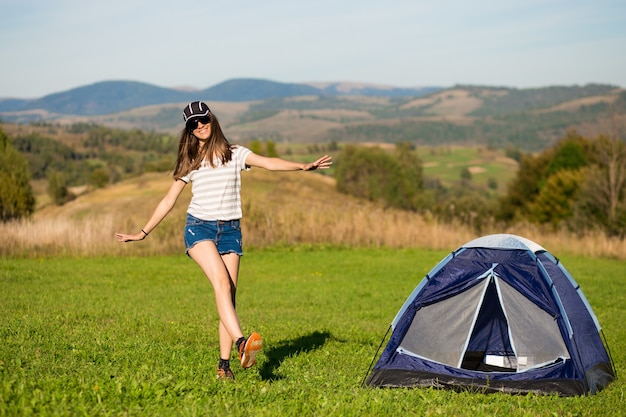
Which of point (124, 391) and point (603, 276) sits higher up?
point (124, 391)

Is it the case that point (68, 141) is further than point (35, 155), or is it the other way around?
point (68, 141)

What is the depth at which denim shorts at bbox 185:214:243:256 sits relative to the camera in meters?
6.82

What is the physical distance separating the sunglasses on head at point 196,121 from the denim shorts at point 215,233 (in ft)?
2.70

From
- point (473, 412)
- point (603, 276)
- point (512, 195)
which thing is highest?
point (473, 412)

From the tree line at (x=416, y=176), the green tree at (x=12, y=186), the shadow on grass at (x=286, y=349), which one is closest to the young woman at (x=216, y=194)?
the shadow on grass at (x=286, y=349)

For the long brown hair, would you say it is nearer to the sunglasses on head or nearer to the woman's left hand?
the sunglasses on head

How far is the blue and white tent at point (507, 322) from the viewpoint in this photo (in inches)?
314

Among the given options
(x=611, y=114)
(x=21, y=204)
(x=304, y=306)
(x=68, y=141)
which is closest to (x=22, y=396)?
(x=304, y=306)

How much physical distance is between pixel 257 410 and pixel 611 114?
59.0 m

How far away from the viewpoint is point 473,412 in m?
6.40

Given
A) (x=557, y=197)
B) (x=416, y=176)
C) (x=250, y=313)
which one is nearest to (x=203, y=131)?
(x=250, y=313)

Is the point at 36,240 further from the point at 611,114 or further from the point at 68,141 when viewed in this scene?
the point at 68,141

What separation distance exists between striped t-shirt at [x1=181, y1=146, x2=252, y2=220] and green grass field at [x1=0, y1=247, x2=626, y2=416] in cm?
151

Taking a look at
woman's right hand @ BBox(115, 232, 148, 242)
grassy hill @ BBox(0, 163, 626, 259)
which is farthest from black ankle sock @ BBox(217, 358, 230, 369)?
grassy hill @ BBox(0, 163, 626, 259)
